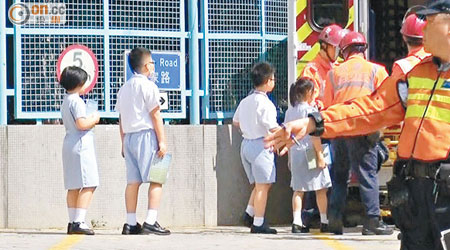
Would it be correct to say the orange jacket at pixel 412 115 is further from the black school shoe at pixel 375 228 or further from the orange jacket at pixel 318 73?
the orange jacket at pixel 318 73

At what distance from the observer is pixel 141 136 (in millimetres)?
10508

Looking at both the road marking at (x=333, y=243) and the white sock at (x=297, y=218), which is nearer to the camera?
the road marking at (x=333, y=243)

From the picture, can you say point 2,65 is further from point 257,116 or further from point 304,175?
point 304,175

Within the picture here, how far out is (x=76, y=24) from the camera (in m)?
11.9

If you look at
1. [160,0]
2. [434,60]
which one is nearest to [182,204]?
[160,0]

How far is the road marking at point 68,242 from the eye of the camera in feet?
30.3

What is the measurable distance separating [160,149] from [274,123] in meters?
1.27

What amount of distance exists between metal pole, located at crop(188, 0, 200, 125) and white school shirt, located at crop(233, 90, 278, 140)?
105cm

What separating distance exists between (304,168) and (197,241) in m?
1.71

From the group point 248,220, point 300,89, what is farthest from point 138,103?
point 248,220

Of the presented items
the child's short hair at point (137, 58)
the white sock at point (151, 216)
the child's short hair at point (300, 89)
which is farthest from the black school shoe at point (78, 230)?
the child's short hair at point (300, 89)

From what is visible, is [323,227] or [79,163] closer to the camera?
[79,163]

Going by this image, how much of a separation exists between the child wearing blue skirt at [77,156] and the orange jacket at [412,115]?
5.29 m

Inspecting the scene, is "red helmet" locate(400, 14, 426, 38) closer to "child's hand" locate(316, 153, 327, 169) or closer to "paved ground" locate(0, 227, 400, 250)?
"paved ground" locate(0, 227, 400, 250)
